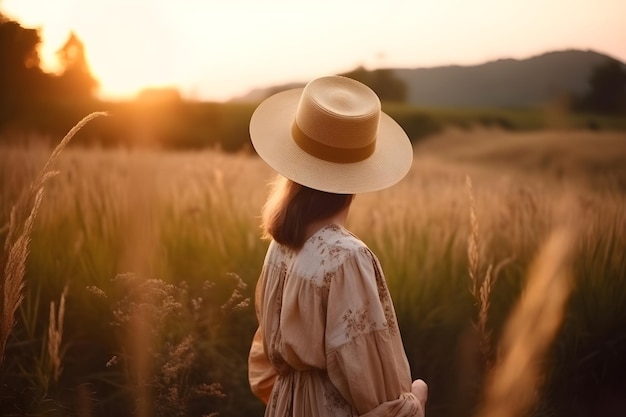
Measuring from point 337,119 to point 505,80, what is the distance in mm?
2683

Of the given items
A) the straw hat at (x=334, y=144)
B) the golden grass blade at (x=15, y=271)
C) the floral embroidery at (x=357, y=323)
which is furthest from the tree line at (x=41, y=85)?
the floral embroidery at (x=357, y=323)

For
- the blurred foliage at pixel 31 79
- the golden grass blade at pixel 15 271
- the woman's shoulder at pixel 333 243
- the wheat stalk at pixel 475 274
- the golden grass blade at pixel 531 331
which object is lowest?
the golden grass blade at pixel 531 331

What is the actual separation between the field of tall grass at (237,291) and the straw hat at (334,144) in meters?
0.78

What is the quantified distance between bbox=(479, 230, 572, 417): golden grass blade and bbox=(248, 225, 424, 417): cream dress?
1.32m

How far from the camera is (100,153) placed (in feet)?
12.7

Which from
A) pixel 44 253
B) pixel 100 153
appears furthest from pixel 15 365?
pixel 100 153

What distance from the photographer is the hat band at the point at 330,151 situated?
1.88m

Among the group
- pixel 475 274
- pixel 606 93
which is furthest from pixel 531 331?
pixel 606 93

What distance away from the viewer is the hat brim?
1.83 metres

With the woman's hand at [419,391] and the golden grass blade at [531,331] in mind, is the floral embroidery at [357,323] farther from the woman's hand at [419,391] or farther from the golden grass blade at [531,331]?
the golden grass blade at [531,331]

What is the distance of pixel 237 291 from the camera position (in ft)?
9.07

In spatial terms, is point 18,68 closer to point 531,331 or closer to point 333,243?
point 333,243

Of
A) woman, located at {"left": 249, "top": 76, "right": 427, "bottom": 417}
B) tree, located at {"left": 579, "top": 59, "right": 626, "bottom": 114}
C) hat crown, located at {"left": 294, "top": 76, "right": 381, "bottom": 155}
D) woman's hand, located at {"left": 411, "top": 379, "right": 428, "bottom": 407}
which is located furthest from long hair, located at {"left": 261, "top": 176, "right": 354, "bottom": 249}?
tree, located at {"left": 579, "top": 59, "right": 626, "bottom": 114}

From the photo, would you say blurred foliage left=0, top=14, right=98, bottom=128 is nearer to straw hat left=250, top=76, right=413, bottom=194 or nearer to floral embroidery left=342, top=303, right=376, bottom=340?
straw hat left=250, top=76, right=413, bottom=194
